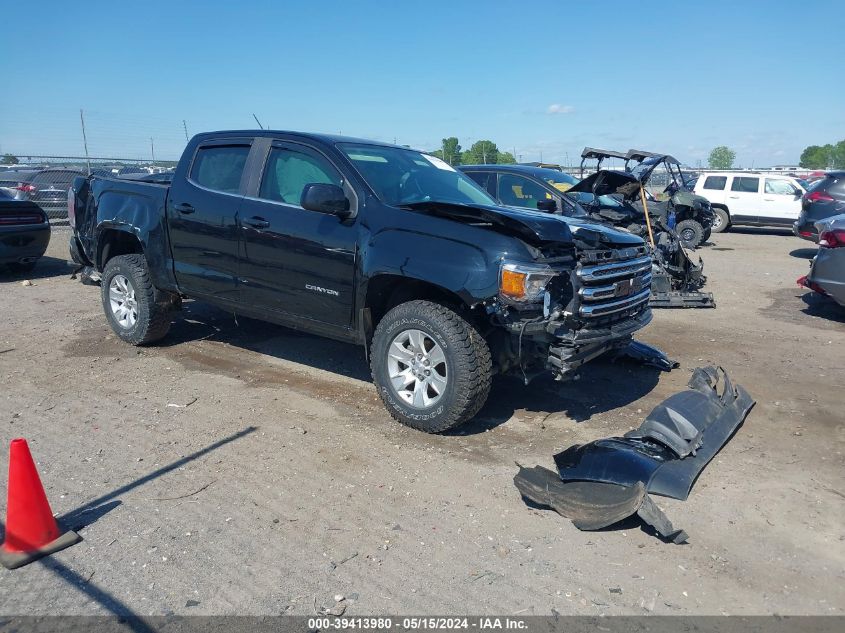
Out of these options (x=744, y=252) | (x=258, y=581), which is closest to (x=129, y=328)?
(x=258, y=581)

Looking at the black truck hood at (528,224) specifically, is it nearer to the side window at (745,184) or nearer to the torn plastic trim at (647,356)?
the torn plastic trim at (647,356)

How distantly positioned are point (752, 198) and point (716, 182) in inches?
45.1

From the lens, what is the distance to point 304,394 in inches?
223

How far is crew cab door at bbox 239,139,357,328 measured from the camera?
5141 mm

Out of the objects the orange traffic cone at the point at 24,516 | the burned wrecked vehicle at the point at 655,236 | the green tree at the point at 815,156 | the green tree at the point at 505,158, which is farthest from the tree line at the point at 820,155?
the orange traffic cone at the point at 24,516

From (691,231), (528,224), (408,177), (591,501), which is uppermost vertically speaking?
(408,177)

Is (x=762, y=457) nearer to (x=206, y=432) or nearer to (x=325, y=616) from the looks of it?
(x=325, y=616)

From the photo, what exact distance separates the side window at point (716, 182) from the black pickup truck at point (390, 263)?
16.3m

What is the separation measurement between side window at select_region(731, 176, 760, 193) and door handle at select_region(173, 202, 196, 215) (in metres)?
18.0

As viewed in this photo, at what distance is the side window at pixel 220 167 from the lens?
5929 millimetres

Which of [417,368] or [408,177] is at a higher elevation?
[408,177]

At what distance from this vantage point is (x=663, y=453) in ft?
13.9

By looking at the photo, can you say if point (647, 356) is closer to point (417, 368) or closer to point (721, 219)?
point (417, 368)

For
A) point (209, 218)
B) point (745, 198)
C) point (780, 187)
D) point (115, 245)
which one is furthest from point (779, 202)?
point (115, 245)
